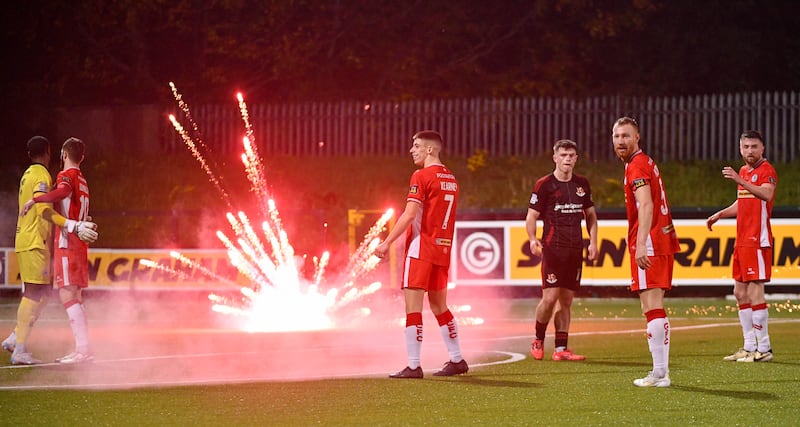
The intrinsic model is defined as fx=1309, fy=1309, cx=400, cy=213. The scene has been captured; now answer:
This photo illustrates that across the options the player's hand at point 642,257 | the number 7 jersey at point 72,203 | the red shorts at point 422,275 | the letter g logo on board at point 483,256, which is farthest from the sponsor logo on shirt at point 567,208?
the letter g logo on board at point 483,256

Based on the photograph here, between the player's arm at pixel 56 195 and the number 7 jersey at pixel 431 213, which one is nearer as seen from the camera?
the number 7 jersey at pixel 431 213

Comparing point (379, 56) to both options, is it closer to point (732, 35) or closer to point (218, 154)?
point (218, 154)

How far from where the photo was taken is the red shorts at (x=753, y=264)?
1402 cm

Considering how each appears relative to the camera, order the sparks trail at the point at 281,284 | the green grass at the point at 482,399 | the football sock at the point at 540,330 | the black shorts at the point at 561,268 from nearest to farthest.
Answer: the green grass at the point at 482,399, the black shorts at the point at 561,268, the football sock at the point at 540,330, the sparks trail at the point at 281,284

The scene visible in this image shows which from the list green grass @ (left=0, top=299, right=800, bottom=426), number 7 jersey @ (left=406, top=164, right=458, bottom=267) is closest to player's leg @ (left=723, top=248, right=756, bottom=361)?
green grass @ (left=0, top=299, right=800, bottom=426)

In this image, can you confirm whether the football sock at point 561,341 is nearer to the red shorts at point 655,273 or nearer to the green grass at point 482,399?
the green grass at point 482,399

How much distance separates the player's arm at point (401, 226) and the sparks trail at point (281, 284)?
789 centimetres

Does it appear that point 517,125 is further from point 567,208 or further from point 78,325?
point 78,325

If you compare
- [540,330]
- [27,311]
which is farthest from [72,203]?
[540,330]

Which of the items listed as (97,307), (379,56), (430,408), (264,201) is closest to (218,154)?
(264,201)

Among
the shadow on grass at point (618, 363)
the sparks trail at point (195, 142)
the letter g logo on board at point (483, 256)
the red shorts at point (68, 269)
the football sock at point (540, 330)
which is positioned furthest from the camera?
the sparks trail at point (195, 142)

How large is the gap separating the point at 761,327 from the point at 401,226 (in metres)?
4.39

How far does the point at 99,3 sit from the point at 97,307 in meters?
13.0

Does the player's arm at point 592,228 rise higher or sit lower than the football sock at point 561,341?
higher
